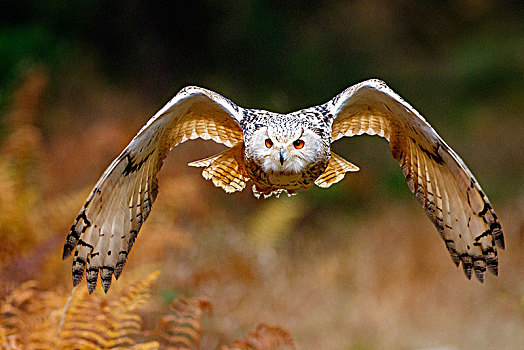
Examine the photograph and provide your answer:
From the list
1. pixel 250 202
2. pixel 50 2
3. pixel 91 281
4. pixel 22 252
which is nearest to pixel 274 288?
pixel 250 202

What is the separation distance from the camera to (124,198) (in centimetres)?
188

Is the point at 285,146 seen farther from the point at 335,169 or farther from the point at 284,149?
the point at 335,169

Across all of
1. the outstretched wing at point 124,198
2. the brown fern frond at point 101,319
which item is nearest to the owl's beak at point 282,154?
the outstretched wing at point 124,198

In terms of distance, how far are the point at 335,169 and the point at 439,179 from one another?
0.41m

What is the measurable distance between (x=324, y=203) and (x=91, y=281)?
3943 mm

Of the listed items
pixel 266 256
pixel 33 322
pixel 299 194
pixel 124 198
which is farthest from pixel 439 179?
pixel 299 194

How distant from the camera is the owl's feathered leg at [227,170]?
2182 mm

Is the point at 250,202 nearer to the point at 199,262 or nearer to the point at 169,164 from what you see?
the point at 169,164

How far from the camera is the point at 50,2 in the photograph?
5145 millimetres

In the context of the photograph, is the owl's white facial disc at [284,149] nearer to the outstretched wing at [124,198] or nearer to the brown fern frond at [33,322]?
the outstretched wing at [124,198]

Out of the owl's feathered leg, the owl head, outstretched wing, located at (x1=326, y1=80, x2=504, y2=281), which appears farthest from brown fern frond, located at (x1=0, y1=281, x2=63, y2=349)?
outstretched wing, located at (x1=326, y1=80, x2=504, y2=281)

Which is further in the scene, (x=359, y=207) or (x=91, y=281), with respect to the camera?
(x=359, y=207)

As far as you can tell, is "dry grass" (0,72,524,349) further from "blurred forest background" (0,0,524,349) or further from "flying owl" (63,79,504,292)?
"flying owl" (63,79,504,292)

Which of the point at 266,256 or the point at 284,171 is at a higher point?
the point at 266,256
